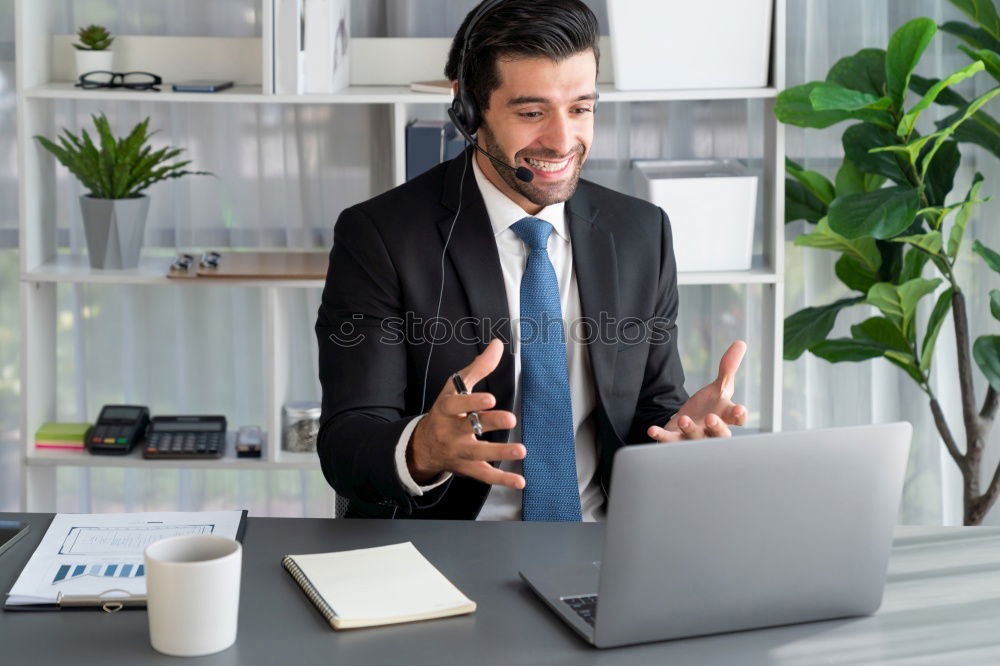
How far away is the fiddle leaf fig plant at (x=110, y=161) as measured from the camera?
2.48m

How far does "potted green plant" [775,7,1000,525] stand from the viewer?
2.32 m

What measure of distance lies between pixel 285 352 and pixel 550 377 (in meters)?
1.15

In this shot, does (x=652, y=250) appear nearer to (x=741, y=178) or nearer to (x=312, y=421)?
(x=741, y=178)

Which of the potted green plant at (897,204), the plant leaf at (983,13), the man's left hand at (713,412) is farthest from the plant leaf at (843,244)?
the man's left hand at (713,412)

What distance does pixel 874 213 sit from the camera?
2348 mm

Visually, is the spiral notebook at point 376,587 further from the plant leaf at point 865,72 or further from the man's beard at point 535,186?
the plant leaf at point 865,72

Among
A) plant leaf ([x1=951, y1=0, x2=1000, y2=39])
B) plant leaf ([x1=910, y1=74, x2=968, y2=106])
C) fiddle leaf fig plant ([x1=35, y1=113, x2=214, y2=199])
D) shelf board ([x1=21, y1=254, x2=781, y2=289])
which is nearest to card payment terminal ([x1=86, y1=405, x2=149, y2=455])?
shelf board ([x1=21, y1=254, x2=781, y2=289])

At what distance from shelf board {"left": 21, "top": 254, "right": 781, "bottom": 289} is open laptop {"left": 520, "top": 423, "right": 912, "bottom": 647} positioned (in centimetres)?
138

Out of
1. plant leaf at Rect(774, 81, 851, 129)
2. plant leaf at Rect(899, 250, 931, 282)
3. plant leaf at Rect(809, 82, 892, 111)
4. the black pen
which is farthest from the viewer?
plant leaf at Rect(899, 250, 931, 282)

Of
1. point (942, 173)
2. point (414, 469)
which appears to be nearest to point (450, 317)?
point (414, 469)

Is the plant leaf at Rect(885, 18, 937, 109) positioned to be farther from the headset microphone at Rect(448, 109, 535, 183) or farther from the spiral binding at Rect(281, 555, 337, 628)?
the spiral binding at Rect(281, 555, 337, 628)

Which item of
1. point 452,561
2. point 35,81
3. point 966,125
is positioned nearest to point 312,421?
point 35,81

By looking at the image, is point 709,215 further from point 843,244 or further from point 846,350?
point 846,350

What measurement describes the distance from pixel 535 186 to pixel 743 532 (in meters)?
0.82
